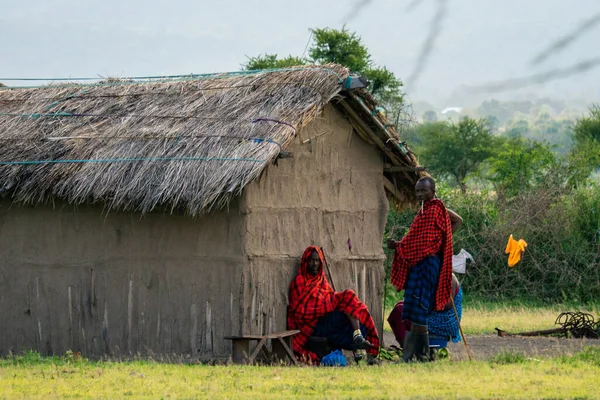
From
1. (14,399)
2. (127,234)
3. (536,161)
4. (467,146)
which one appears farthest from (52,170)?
(467,146)

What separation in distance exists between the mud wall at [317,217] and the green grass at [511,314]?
308 centimetres

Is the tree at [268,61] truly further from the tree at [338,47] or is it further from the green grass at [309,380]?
the green grass at [309,380]

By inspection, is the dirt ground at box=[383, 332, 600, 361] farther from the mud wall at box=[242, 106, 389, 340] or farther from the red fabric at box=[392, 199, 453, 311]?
the mud wall at box=[242, 106, 389, 340]

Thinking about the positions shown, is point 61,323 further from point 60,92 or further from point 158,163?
point 60,92

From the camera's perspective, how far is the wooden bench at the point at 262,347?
978cm

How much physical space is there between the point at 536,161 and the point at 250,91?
1637 cm

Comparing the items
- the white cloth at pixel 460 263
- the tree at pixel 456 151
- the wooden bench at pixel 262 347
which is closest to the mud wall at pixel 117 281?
the wooden bench at pixel 262 347

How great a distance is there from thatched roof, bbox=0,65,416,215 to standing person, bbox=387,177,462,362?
1554mm

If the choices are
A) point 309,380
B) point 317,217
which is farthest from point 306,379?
point 317,217

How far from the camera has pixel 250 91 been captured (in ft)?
37.3

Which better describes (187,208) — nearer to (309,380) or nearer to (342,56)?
(309,380)

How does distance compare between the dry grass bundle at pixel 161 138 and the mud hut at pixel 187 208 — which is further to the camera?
the mud hut at pixel 187 208

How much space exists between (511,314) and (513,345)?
184 inches

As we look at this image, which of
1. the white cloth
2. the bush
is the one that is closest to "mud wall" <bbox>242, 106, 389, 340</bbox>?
the white cloth
